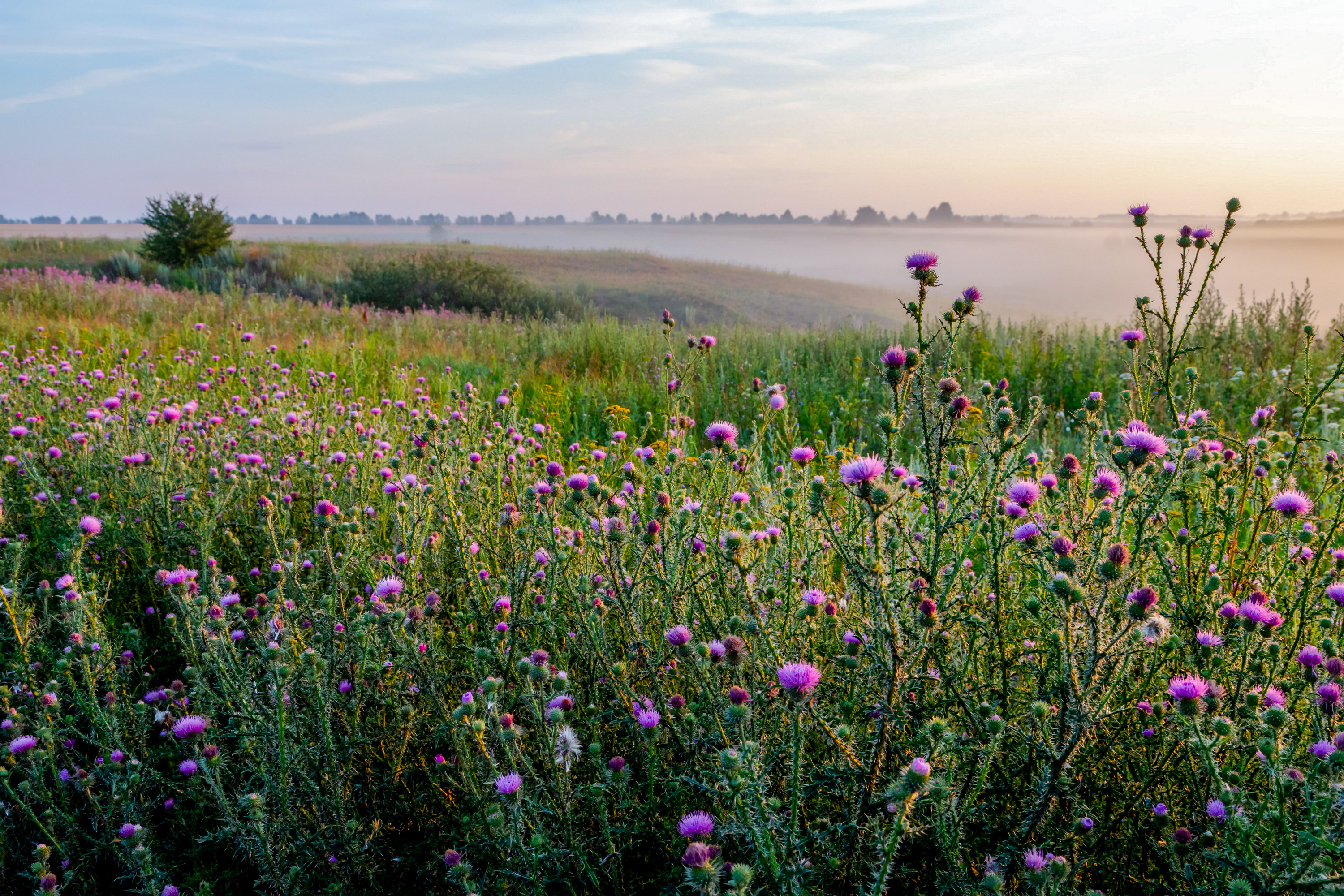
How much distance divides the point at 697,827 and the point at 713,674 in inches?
21.0

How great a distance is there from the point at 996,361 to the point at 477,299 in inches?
688

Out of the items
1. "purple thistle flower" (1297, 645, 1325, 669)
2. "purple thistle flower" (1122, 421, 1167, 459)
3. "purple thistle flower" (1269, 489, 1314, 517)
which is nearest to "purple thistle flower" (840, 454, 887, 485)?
"purple thistle flower" (1122, 421, 1167, 459)

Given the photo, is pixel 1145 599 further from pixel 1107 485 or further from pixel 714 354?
pixel 714 354

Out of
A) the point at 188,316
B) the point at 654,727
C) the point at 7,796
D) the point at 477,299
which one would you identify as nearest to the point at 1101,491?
the point at 654,727

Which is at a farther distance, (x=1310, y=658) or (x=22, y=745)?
(x=22, y=745)

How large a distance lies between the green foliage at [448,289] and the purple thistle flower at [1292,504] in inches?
764

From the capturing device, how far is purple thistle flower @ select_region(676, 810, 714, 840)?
4.56 ft

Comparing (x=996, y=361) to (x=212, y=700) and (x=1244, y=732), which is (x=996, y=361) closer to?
(x=1244, y=732)

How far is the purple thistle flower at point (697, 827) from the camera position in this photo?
139 centimetres

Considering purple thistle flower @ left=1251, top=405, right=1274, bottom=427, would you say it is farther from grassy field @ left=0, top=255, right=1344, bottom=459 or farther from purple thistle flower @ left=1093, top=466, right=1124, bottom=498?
grassy field @ left=0, top=255, right=1344, bottom=459

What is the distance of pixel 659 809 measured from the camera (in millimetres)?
1948

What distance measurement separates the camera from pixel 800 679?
1.36 m

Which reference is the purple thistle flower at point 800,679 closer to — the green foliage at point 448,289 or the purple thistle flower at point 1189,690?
the purple thistle flower at point 1189,690

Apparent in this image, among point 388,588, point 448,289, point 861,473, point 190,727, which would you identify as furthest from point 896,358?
point 448,289
